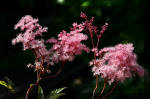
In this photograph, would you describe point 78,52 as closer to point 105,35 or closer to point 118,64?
point 118,64

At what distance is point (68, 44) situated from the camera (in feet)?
2.56

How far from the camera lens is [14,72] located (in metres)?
3.38

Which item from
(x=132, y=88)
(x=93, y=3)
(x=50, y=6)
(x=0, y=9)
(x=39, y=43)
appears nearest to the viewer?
(x=39, y=43)

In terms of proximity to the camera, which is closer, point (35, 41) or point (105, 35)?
point (35, 41)

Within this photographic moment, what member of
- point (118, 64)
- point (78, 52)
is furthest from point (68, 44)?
point (118, 64)

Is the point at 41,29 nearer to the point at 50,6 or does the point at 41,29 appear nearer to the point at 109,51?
the point at 109,51

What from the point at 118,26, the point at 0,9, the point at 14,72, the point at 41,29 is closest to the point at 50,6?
the point at 0,9

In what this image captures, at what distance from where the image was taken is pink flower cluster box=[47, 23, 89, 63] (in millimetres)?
773

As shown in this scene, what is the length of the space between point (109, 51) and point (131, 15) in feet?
4.31

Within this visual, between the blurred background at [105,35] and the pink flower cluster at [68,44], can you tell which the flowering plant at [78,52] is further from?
the blurred background at [105,35]

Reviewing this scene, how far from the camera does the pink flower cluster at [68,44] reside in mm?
773

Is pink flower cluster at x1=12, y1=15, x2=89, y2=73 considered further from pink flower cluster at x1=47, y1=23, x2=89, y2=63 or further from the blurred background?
the blurred background

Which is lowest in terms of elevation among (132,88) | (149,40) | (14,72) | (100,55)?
(100,55)

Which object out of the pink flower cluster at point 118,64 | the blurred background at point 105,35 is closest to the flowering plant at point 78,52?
the pink flower cluster at point 118,64
